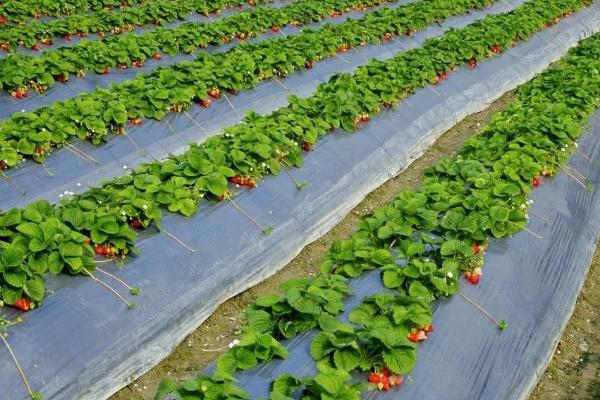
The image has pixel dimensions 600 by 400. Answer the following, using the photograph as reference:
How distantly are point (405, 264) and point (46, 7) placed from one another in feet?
33.9

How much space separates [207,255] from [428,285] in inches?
81.5

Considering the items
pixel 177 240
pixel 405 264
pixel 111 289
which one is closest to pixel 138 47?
pixel 177 240

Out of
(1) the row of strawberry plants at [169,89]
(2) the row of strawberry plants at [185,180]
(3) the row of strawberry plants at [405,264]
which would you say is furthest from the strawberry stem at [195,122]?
(3) the row of strawberry plants at [405,264]

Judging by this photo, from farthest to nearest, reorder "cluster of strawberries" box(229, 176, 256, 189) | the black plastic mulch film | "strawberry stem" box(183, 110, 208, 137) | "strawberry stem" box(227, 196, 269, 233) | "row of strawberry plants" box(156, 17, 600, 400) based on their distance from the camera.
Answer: "strawberry stem" box(183, 110, 208, 137) → "cluster of strawberries" box(229, 176, 256, 189) → "strawberry stem" box(227, 196, 269, 233) → the black plastic mulch film → "row of strawberry plants" box(156, 17, 600, 400)

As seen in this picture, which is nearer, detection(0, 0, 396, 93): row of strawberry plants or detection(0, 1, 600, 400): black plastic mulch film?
detection(0, 1, 600, 400): black plastic mulch film

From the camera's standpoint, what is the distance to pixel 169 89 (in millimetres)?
8359

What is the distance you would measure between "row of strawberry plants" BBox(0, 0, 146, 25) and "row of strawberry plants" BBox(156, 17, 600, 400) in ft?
29.4

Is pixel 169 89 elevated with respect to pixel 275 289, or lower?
elevated

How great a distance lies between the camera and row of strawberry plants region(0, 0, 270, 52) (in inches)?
398

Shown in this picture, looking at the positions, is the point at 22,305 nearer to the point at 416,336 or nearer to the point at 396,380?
the point at 396,380

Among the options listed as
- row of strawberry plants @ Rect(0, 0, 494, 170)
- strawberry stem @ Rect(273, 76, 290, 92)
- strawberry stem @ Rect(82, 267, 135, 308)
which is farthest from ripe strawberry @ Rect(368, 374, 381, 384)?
strawberry stem @ Rect(273, 76, 290, 92)

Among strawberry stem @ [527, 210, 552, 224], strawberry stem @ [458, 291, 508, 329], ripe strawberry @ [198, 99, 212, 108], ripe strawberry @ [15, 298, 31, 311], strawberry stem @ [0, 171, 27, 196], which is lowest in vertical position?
ripe strawberry @ [198, 99, 212, 108]

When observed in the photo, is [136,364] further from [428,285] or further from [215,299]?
[428,285]

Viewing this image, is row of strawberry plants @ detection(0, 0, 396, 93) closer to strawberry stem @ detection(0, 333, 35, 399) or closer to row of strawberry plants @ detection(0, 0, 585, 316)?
row of strawberry plants @ detection(0, 0, 585, 316)
